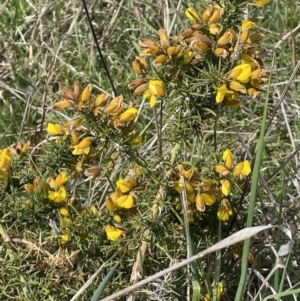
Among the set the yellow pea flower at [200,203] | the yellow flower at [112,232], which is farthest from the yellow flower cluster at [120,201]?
the yellow pea flower at [200,203]

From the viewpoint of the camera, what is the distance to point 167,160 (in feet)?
3.85

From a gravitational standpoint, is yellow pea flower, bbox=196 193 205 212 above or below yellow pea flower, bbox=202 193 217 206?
above

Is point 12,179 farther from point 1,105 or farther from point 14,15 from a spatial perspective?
point 14,15

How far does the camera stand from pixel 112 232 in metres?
1.16

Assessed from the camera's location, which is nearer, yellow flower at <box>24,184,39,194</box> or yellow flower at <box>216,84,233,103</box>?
yellow flower at <box>216,84,233,103</box>

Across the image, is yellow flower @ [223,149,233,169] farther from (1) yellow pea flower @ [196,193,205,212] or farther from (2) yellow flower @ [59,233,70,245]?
(2) yellow flower @ [59,233,70,245]

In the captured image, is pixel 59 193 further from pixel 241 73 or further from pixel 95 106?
pixel 241 73

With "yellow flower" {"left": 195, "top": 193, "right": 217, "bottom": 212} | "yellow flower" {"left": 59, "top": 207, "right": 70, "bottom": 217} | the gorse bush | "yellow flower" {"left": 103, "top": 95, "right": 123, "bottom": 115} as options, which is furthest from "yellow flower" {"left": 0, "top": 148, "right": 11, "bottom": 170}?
"yellow flower" {"left": 195, "top": 193, "right": 217, "bottom": 212}

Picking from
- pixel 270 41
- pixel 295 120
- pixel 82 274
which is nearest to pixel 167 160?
pixel 82 274

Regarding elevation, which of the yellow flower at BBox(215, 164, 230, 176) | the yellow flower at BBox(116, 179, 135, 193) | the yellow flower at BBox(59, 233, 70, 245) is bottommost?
the yellow flower at BBox(59, 233, 70, 245)

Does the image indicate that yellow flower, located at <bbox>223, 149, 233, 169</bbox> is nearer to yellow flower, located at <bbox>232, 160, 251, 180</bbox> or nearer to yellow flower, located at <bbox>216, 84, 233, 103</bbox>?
yellow flower, located at <bbox>232, 160, 251, 180</bbox>

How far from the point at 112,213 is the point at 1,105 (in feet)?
3.49

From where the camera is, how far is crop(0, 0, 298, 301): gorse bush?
42.6 inches

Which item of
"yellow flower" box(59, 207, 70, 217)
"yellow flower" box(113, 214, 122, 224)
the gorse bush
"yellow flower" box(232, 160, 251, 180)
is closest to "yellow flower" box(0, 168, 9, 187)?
the gorse bush
